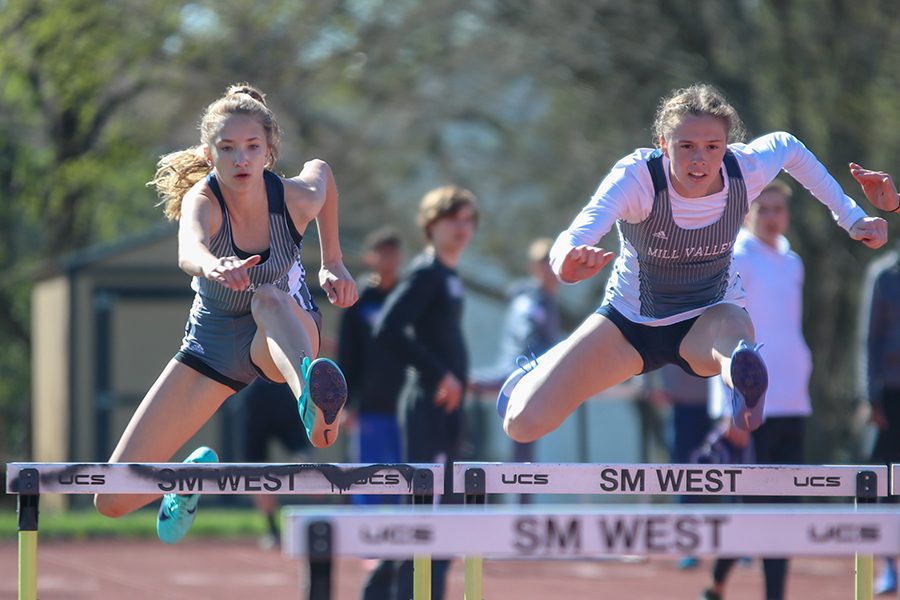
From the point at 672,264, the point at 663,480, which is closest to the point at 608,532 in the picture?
the point at 663,480

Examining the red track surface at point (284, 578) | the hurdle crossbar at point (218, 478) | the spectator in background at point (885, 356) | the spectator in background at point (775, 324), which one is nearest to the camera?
the hurdle crossbar at point (218, 478)

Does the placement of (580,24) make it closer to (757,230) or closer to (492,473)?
(757,230)

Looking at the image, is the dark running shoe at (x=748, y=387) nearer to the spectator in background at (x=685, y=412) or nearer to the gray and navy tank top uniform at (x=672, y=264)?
the gray and navy tank top uniform at (x=672, y=264)

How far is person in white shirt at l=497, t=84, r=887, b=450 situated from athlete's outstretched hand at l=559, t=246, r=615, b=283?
382 millimetres

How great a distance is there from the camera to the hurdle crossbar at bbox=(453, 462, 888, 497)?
4996mm

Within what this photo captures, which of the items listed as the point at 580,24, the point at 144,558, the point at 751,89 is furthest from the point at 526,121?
the point at 144,558

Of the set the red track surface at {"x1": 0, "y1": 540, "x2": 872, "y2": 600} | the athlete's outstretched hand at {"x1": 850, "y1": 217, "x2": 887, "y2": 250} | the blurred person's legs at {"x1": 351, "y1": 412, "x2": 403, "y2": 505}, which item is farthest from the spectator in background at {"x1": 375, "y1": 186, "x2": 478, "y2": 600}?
the athlete's outstretched hand at {"x1": 850, "y1": 217, "x2": 887, "y2": 250}

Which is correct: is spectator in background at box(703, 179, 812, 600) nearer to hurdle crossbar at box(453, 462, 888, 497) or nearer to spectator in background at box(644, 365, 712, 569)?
spectator in background at box(644, 365, 712, 569)

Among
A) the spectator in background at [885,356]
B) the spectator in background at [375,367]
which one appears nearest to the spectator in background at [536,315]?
the spectator in background at [375,367]

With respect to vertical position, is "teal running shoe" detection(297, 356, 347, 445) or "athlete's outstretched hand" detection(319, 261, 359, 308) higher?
"athlete's outstretched hand" detection(319, 261, 359, 308)

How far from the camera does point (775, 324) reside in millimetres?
7992

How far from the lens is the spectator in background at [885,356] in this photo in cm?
896

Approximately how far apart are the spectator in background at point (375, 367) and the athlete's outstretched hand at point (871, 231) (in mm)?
3043

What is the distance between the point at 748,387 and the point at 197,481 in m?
1.87
